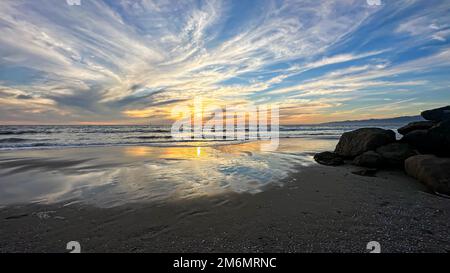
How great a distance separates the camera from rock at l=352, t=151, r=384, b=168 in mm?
8370

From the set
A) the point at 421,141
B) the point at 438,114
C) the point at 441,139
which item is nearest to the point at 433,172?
Answer: the point at 441,139

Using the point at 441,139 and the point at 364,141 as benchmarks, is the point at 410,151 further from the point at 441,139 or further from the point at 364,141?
the point at 364,141

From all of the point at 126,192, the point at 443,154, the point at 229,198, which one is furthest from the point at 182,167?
the point at 443,154

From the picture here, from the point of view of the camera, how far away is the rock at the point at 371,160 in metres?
8.37

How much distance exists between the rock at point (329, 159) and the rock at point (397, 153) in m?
1.59

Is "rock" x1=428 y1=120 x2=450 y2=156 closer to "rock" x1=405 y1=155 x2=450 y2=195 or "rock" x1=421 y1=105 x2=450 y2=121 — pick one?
"rock" x1=405 y1=155 x2=450 y2=195

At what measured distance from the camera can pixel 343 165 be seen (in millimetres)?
9305

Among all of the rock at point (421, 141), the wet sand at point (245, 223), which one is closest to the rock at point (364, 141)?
the rock at point (421, 141)

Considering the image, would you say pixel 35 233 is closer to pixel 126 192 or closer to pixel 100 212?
pixel 100 212

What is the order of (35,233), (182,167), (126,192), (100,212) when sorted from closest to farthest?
(35,233) < (100,212) < (126,192) < (182,167)

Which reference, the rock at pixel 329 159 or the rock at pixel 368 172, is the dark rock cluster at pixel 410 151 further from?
the rock at pixel 368 172
